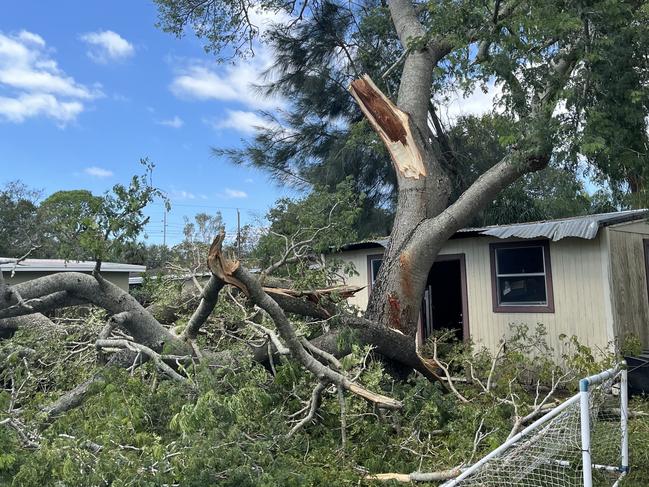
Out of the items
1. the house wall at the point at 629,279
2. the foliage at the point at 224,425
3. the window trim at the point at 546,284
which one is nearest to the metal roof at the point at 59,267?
the foliage at the point at 224,425

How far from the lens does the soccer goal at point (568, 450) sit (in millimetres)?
3352

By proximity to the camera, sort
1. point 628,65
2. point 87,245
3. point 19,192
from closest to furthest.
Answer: point 87,245 → point 628,65 → point 19,192

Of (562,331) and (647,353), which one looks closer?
(647,353)

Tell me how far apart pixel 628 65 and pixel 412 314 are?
3590 mm

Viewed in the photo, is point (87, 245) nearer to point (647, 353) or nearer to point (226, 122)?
point (647, 353)

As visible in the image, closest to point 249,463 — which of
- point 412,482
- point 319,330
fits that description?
point 412,482

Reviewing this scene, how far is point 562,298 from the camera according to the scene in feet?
27.2

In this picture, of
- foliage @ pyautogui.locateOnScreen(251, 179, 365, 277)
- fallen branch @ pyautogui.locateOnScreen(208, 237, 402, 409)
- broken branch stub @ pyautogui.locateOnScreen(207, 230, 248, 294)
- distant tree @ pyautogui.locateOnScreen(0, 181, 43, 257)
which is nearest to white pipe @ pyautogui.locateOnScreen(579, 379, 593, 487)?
fallen branch @ pyautogui.locateOnScreen(208, 237, 402, 409)

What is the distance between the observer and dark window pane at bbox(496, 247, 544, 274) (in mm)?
8672

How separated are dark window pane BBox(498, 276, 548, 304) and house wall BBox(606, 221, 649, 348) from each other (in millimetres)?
1022

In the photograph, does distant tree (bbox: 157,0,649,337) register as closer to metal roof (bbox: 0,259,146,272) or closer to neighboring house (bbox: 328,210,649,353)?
neighboring house (bbox: 328,210,649,353)

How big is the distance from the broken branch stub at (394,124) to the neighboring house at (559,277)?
209 centimetres

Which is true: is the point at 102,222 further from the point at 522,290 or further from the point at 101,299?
the point at 522,290

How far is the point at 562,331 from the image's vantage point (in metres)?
8.27
